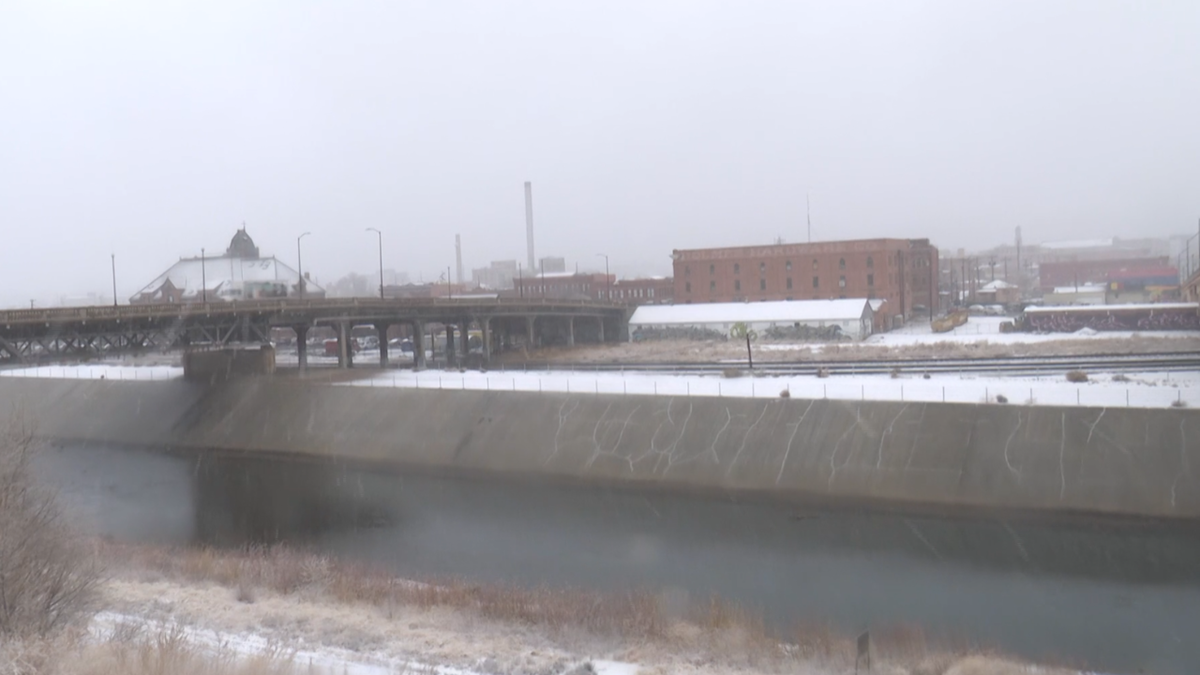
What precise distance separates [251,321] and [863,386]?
29510mm

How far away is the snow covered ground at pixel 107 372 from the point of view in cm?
5728

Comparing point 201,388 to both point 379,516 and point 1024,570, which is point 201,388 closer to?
point 379,516

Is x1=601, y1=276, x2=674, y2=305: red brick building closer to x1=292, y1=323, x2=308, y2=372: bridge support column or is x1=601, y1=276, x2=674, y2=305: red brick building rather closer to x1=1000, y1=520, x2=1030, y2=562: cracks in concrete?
x1=292, y1=323, x2=308, y2=372: bridge support column

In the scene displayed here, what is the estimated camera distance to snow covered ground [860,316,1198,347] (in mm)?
54222

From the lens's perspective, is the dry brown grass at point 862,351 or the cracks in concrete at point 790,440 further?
the dry brown grass at point 862,351

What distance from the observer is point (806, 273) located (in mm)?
85938

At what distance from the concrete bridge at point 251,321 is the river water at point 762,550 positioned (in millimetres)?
6007

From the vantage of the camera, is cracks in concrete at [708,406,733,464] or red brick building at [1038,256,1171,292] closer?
cracks in concrete at [708,406,733,464]

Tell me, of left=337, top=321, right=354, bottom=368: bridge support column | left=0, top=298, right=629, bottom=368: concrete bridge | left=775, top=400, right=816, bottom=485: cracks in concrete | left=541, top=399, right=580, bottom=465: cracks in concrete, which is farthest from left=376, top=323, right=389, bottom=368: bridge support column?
left=775, top=400, right=816, bottom=485: cracks in concrete

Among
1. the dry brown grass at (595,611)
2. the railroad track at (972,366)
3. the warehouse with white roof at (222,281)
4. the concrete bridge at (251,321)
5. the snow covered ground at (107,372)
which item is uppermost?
the warehouse with white roof at (222,281)

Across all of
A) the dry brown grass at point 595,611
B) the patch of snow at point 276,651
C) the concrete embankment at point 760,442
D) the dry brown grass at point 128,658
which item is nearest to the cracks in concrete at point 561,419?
the concrete embankment at point 760,442

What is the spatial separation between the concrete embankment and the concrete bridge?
3.61 meters

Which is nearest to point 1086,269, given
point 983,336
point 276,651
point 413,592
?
point 983,336

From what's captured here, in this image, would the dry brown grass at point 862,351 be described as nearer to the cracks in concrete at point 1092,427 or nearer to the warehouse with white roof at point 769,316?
the warehouse with white roof at point 769,316
